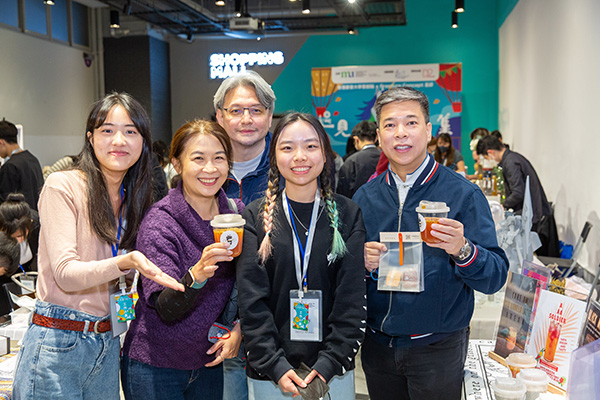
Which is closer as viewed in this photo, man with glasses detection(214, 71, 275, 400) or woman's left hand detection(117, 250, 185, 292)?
woman's left hand detection(117, 250, 185, 292)

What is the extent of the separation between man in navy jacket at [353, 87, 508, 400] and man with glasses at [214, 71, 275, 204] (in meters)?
0.63

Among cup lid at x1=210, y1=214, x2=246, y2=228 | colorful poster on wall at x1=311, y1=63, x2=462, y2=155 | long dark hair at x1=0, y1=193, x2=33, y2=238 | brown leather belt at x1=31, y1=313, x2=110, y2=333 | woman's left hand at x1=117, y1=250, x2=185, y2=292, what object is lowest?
brown leather belt at x1=31, y1=313, x2=110, y2=333

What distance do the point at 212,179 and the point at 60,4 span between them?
1180 cm

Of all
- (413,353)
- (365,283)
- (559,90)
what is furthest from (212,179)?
(559,90)

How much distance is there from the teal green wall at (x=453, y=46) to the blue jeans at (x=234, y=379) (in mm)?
10593

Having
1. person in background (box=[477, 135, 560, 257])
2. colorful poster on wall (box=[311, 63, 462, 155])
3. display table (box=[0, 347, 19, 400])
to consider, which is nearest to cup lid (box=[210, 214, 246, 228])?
display table (box=[0, 347, 19, 400])

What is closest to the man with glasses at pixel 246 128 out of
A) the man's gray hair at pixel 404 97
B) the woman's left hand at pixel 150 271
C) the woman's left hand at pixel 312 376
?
the man's gray hair at pixel 404 97

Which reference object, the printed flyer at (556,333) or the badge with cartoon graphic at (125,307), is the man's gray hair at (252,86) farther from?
the printed flyer at (556,333)

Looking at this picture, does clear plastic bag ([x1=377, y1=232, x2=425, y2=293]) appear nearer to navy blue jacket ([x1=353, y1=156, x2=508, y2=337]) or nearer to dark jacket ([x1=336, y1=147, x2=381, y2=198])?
navy blue jacket ([x1=353, y1=156, x2=508, y2=337])

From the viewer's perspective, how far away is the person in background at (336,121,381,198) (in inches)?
221

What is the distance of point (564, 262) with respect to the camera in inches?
193

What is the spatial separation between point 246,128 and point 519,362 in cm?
149

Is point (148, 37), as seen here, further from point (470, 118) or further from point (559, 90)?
point (559, 90)

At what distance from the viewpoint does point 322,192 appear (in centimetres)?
203
